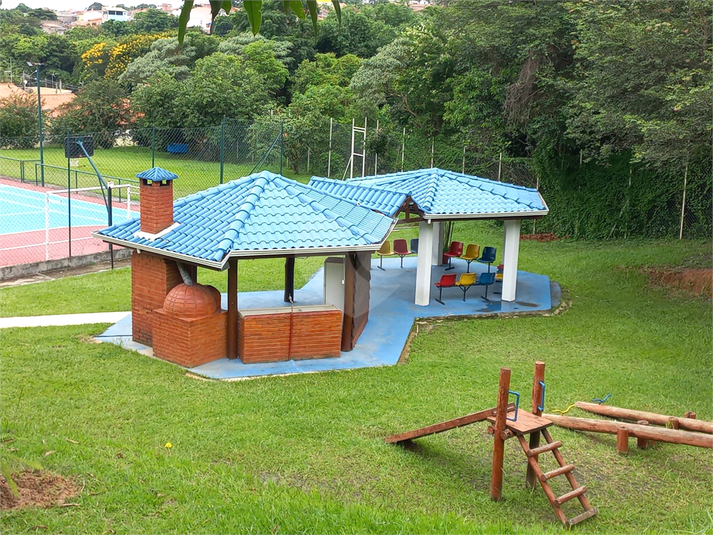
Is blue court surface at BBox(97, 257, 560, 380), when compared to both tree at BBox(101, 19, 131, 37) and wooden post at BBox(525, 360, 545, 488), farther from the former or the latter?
tree at BBox(101, 19, 131, 37)

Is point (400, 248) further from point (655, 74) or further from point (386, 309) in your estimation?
point (655, 74)

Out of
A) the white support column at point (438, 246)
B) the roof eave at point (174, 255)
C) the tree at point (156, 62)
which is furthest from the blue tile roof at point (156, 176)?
the tree at point (156, 62)

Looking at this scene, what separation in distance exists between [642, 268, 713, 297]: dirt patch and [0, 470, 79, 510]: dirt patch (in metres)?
15.0

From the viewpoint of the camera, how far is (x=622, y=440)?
1011cm

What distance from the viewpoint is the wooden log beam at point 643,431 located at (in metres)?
8.99

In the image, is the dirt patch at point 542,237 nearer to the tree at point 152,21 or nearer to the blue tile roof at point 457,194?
the blue tile roof at point 457,194

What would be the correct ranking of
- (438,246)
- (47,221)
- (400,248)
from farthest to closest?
(438,246), (47,221), (400,248)

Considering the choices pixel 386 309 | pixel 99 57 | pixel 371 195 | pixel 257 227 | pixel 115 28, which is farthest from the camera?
pixel 115 28

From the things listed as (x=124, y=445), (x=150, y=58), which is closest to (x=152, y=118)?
(x=150, y=58)

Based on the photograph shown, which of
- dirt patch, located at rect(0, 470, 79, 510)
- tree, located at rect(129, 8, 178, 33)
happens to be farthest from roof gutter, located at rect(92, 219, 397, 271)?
tree, located at rect(129, 8, 178, 33)

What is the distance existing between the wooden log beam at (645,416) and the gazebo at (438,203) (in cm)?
636

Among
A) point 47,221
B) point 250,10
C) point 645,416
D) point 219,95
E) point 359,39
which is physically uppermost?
point 359,39

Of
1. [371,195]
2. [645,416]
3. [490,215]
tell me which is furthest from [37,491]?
[490,215]

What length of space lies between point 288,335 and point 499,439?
5876mm
